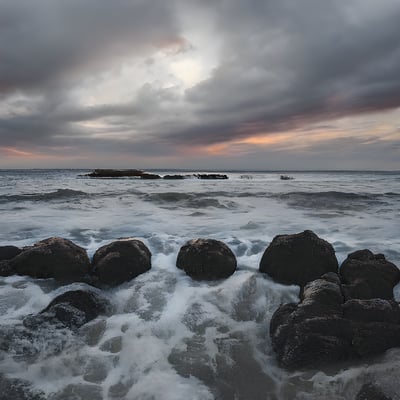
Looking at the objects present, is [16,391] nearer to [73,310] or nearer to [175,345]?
[73,310]

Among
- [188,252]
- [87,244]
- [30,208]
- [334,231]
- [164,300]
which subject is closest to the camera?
[164,300]

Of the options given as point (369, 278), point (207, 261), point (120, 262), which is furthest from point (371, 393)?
point (120, 262)

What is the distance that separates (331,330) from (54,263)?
424 centimetres

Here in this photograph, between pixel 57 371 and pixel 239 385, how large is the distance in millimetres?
1694

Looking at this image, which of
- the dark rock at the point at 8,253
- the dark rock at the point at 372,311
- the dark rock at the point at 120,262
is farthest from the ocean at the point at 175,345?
the dark rock at the point at 8,253

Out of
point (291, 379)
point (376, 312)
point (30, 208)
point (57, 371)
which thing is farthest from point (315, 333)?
point (30, 208)

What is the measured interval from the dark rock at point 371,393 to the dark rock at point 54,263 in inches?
161

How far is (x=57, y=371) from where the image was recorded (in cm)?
315

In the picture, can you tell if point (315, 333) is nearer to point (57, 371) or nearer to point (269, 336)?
point (269, 336)

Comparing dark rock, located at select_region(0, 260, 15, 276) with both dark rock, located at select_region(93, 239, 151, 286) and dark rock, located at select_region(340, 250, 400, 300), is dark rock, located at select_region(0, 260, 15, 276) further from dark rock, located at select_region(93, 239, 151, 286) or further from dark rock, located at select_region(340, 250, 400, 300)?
dark rock, located at select_region(340, 250, 400, 300)

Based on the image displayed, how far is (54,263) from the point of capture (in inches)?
215

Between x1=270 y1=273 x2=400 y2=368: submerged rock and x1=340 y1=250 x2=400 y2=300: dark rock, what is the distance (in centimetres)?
65

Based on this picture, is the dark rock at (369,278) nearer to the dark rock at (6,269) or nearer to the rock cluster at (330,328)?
the rock cluster at (330,328)

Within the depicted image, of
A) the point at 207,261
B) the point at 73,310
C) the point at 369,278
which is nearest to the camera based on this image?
the point at 73,310
